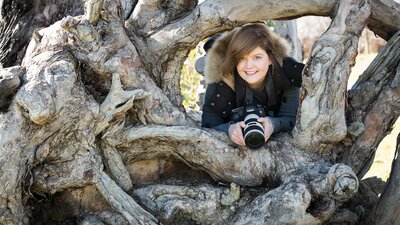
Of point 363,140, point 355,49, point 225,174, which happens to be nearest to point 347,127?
point 363,140

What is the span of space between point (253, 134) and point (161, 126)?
0.61 m

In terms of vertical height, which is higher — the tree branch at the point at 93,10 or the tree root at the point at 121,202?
the tree branch at the point at 93,10

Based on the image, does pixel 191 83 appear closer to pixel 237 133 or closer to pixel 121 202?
pixel 237 133

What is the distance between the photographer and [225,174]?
4.54 metres

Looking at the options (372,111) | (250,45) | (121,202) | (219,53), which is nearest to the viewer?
(121,202)

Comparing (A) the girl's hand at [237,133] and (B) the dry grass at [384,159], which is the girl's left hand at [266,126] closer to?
(A) the girl's hand at [237,133]

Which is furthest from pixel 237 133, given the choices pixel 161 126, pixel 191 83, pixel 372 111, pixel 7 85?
pixel 191 83

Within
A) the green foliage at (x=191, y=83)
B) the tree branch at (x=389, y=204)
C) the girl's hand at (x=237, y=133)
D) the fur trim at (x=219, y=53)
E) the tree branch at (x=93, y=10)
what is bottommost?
the green foliage at (x=191, y=83)

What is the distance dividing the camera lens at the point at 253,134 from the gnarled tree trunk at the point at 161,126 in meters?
0.13

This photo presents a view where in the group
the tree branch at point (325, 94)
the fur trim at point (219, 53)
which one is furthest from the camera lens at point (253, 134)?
the fur trim at point (219, 53)

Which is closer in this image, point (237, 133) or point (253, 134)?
point (253, 134)

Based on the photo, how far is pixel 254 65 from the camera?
466cm

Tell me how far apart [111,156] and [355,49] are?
5.66ft

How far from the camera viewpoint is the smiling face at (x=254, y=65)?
15.3 ft
